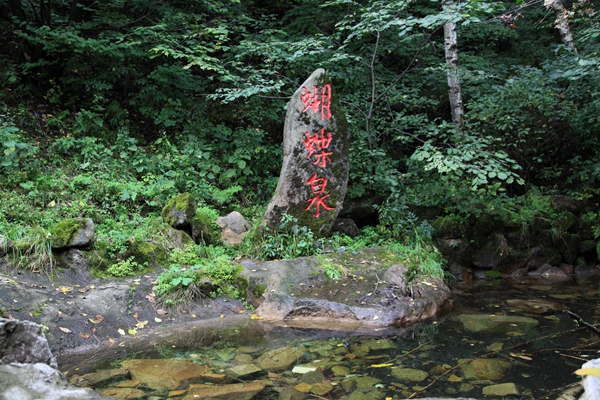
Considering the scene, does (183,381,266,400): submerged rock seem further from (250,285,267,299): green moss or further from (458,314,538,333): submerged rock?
(458,314,538,333): submerged rock

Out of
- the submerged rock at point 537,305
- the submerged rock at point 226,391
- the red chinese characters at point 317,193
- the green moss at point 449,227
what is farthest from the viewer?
the green moss at point 449,227

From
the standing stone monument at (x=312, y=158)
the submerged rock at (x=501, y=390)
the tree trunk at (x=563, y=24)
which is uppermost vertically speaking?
the tree trunk at (x=563, y=24)

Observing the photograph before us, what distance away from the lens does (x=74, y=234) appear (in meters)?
5.71

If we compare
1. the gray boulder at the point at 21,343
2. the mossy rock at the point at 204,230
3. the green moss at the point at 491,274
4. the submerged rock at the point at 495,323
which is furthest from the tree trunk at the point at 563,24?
the gray boulder at the point at 21,343

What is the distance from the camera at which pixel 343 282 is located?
5.91 meters

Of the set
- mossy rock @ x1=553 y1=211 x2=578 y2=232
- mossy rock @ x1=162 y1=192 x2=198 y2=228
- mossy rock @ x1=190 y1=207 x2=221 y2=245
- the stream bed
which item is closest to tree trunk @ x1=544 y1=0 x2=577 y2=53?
mossy rock @ x1=553 y1=211 x2=578 y2=232

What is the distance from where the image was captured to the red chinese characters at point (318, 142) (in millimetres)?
6797

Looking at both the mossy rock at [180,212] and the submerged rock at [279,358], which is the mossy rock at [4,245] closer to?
the mossy rock at [180,212]

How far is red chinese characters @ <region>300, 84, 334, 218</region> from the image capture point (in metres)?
6.80

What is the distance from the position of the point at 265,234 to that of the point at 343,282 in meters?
1.53

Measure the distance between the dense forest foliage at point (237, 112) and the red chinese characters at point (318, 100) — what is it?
956 mm

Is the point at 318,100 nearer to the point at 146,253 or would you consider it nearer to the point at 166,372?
the point at 146,253

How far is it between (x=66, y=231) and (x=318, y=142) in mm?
3799

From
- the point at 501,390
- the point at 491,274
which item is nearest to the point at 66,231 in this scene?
the point at 501,390
